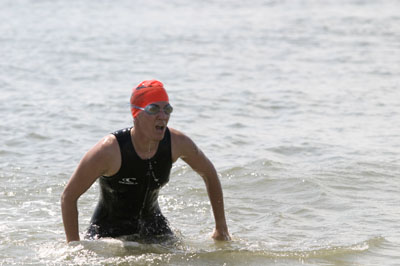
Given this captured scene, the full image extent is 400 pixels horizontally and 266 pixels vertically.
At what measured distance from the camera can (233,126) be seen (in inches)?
494

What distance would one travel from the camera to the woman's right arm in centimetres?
592

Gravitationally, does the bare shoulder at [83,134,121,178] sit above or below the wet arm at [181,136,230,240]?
above

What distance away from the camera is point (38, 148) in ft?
36.7

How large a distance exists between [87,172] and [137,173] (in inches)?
18.4

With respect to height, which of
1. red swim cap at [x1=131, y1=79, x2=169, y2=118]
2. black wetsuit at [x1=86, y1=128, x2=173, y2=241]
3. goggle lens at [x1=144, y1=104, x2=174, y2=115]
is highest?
A: red swim cap at [x1=131, y1=79, x2=169, y2=118]

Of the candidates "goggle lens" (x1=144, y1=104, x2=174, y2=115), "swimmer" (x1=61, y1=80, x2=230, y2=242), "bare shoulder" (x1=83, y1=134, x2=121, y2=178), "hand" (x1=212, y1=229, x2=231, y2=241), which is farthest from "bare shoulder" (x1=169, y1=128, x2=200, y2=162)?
"hand" (x1=212, y1=229, x2=231, y2=241)

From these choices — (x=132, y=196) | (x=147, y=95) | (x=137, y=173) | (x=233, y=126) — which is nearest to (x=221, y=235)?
(x=132, y=196)

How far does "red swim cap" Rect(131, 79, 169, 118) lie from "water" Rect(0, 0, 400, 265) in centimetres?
128

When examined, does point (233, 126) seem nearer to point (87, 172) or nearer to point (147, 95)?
point (147, 95)

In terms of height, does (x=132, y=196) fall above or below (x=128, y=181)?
below

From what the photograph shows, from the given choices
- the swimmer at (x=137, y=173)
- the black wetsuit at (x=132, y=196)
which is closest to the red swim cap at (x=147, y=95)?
the swimmer at (x=137, y=173)

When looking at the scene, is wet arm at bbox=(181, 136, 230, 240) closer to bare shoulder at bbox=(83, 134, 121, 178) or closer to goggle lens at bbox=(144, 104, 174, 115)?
goggle lens at bbox=(144, 104, 174, 115)

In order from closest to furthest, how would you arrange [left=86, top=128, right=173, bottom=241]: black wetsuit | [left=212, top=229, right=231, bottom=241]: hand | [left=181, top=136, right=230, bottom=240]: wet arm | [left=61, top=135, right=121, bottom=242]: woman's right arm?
[left=61, top=135, right=121, bottom=242]: woman's right arm → [left=86, top=128, right=173, bottom=241]: black wetsuit → [left=181, top=136, right=230, bottom=240]: wet arm → [left=212, top=229, right=231, bottom=241]: hand

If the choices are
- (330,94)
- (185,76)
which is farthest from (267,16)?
(330,94)
